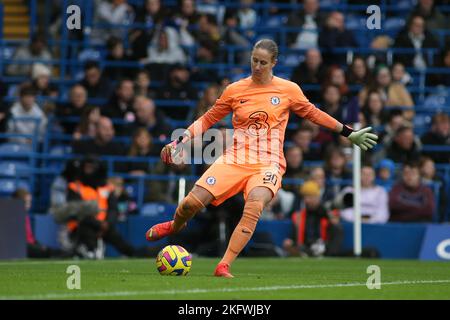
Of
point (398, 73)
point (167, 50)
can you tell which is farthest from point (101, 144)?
point (398, 73)

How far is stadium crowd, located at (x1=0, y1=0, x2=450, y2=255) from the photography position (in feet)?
63.6

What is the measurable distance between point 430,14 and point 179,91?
551cm

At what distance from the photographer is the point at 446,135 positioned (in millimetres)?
20828

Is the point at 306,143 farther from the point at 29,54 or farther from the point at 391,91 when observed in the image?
the point at 29,54

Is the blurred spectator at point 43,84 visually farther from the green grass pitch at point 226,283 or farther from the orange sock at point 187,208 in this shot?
the orange sock at point 187,208

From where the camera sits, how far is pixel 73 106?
22.0 metres

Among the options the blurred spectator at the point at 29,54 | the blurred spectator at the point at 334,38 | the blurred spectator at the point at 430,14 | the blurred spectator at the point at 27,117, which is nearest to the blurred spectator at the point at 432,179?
the blurred spectator at the point at 334,38

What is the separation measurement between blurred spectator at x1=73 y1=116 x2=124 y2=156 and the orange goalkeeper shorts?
856 centimetres

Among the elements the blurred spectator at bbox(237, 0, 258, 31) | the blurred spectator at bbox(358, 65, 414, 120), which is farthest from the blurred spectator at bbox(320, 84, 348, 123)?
the blurred spectator at bbox(237, 0, 258, 31)

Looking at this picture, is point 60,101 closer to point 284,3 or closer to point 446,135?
point 284,3

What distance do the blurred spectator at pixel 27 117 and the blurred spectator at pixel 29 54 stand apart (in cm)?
187
